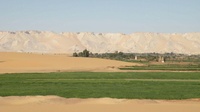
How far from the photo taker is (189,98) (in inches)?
1069

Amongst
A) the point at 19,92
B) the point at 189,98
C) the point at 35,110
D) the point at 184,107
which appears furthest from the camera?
the point at 19,92

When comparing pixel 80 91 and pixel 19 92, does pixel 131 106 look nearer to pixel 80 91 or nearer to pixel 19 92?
pixel 80 91

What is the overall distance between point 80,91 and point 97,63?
63.7 meters

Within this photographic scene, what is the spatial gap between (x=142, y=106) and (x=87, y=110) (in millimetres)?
3715

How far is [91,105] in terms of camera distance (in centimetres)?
2339

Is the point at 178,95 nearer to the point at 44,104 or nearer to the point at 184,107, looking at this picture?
the point at 184,107

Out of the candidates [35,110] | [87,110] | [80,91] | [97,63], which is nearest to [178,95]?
[80,91]

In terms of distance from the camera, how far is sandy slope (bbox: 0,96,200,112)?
2164cm

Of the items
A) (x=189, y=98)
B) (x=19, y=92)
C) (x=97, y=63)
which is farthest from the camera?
(x=97, y=63)

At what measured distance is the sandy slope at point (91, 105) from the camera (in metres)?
21.6

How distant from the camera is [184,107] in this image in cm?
2288

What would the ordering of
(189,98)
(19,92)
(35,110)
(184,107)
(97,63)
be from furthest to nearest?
(97,63), (19,92), (189,98), (184,107), (35,110)

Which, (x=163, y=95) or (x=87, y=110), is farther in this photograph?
(x=163, y=95)

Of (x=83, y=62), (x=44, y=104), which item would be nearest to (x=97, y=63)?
(x=83, y=62)
